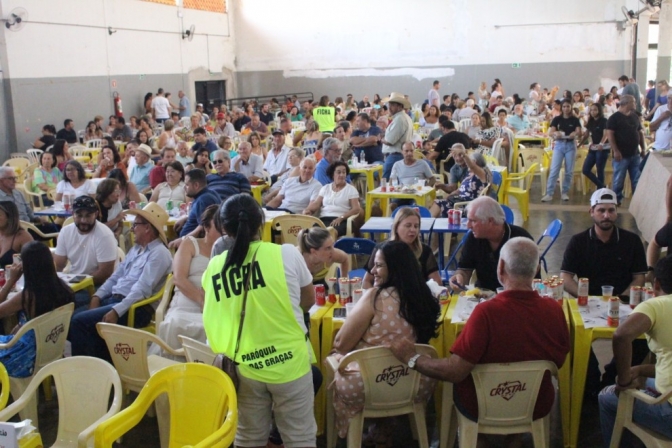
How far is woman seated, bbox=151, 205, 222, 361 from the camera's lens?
4.11 m

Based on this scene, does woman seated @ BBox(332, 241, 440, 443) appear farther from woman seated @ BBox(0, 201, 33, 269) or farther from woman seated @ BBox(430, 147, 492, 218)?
woman seated @ BBox(430, 147, 492, 218)

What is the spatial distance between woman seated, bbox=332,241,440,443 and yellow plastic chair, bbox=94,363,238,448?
2.31 ft

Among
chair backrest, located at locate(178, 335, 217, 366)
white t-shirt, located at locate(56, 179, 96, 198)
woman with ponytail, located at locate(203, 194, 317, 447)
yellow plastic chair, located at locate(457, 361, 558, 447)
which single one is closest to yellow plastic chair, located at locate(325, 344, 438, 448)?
yellow plastic chair, located at locate(457, 361, 558, 447)

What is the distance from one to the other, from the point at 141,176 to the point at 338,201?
263 centimetres

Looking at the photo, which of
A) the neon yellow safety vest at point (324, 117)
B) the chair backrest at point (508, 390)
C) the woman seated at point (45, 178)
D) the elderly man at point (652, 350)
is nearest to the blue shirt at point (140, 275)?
the chair backrest at point (508, 390)

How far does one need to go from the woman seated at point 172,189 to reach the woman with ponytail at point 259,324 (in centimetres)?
444

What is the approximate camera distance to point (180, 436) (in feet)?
9.85

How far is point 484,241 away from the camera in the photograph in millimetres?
4465

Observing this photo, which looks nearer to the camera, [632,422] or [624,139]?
[632,422]

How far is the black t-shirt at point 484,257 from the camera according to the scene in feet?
14.5

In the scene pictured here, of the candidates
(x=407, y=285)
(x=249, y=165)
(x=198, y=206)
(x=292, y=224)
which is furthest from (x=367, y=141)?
(x=407, y=285)

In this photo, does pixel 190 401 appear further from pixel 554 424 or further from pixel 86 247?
pixel 86 247

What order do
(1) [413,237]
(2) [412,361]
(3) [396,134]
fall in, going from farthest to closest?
(3) [396,134], (1) [413,237], (2) [412,361]

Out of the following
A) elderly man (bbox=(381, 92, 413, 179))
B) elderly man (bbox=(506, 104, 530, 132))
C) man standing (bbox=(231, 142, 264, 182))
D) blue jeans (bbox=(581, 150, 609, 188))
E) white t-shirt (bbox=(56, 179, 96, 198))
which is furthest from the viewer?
elderly man (bbox=(506, 104, 530, 132))
